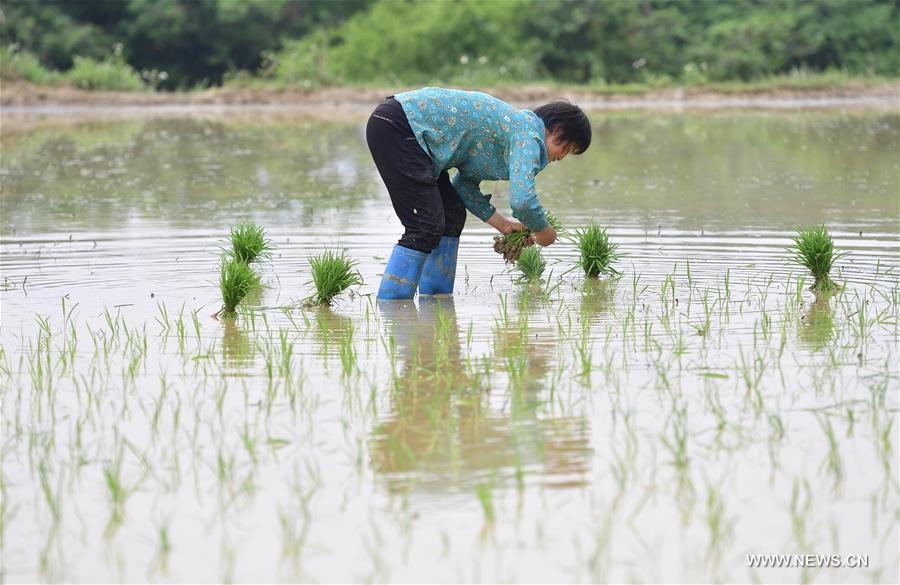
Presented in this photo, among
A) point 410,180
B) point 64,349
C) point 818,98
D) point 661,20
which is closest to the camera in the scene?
point 64,349

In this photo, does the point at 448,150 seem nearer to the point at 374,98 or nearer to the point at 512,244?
the point at 512,244

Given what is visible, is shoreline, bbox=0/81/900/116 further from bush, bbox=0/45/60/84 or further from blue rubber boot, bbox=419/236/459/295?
blue rubber boot, bbox=419/236/459/295

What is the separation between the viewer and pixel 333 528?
3529 mm

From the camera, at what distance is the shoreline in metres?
28.3

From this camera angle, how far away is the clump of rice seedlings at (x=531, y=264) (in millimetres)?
7570

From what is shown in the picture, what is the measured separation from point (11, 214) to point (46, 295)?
4.19 m

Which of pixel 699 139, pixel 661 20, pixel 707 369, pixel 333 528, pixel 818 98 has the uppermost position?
pixel 661 20

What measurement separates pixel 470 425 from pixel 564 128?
2.39 meters

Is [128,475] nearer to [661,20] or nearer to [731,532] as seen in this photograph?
[731,532]

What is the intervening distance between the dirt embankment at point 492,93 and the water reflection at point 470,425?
23.5 meters

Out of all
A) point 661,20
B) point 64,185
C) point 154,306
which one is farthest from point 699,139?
point 661,20

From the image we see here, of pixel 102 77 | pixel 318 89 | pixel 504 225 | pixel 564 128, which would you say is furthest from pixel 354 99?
pixel 564 128

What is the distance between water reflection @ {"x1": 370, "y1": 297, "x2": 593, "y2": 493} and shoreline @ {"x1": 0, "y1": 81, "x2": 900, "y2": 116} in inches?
915

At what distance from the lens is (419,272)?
22.5 ft
